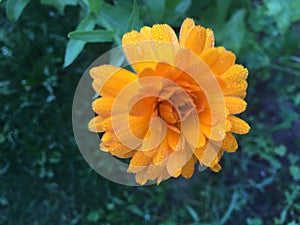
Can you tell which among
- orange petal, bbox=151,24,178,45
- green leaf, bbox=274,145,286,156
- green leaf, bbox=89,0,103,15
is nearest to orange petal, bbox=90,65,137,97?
orange petal, bbox=151,24,178,45

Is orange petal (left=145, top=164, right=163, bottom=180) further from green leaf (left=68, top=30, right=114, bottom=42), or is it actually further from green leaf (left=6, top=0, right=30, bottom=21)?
green leaf (left=6, top=0, right=30, bottom=21)

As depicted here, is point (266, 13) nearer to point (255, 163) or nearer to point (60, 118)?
point (255, 163)

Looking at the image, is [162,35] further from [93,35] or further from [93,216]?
[93,216]

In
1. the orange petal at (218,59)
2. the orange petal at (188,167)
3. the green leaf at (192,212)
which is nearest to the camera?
the orange petal at (218,59)

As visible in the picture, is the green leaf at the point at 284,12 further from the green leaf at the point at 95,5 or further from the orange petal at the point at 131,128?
the orange petal at the point at 131,128

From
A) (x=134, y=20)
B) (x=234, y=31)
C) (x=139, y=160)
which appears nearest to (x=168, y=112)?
(x=139, y=160)

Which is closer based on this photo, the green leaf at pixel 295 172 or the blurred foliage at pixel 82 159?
the blurred foliage at pixel 82 159

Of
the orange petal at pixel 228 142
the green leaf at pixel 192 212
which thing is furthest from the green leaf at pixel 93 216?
the orange petal at pixel 228 142

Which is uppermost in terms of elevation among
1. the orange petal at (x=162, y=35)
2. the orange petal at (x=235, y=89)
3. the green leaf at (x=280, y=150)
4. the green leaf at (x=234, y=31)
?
the orange petal at (x=162, y=35)

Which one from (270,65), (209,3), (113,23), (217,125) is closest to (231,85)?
(217,125)
